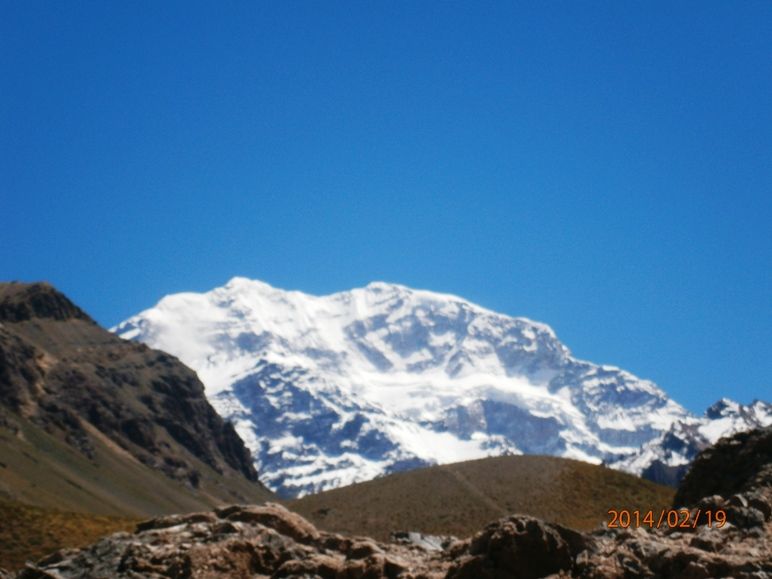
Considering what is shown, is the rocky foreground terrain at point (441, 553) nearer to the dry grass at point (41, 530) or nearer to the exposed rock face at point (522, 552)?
the exposed rock face at point (522, 552)

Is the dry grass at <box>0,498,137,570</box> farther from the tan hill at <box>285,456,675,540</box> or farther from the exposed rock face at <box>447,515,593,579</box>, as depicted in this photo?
the exposed rock face at <box>447,515,593,579</box>

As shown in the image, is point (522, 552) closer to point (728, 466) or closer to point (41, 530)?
point (728, 466)

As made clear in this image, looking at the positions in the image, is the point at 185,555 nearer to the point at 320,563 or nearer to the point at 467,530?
the point at 320,563

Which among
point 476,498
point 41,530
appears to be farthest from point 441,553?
point 476,498

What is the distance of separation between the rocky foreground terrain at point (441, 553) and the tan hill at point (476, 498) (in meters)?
43.3

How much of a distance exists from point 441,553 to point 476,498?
55.1 meters

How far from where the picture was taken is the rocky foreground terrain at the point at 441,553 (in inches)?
1010

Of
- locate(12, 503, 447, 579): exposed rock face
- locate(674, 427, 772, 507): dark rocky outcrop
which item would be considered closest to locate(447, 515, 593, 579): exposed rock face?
locate(12, 503, 447, 579): exposed rock face

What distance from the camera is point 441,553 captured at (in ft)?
102

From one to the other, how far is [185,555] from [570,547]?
30.9 ft

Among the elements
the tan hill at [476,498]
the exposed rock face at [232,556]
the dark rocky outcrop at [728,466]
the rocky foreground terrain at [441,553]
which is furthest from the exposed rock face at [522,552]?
the tan hill at [476,498]

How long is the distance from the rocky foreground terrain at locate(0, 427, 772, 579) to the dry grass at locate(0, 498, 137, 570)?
Result: 3221cm

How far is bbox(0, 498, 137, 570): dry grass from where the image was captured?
6450 centimetres

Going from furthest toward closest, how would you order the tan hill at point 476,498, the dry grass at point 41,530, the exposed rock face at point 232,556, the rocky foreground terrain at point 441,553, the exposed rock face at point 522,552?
the tan hill at point 476,498 → the dry grass at point 41,530 → the exposed rock face at point 232,556 → the exposed rock face at point 522,552 → the rocky foreground terrain at point 441,553
